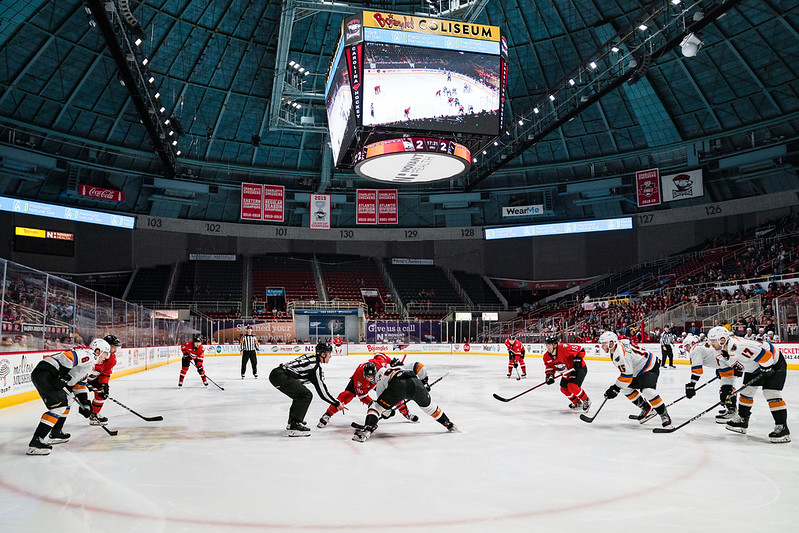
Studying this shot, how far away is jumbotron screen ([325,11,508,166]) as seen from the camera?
2022cm

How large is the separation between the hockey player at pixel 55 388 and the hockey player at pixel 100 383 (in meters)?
1.05

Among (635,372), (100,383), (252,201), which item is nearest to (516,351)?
(635,372)

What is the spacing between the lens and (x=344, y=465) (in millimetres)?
6000

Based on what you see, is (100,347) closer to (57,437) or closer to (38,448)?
(57,437)

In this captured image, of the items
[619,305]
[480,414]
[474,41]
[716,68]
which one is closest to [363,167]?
[474,41]

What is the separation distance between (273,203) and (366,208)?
5142 millimetres

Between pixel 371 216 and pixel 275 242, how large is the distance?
18348 millimetres

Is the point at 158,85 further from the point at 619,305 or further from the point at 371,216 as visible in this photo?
the point at 619,305

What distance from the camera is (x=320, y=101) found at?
1417 inches

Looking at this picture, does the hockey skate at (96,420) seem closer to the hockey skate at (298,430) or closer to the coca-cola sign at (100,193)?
the hockey skate at (298,430)

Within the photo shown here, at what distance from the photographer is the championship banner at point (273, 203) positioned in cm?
3222

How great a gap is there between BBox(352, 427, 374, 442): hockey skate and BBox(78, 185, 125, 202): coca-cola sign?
35498 mm

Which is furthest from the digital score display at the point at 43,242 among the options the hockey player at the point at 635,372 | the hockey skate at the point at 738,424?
the hockey skate at the point at 738,424

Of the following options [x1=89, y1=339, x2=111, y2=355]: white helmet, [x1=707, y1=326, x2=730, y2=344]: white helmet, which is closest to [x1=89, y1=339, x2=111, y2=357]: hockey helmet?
[x1=89, y1=339, x2=111, y2=355]: white helmet
